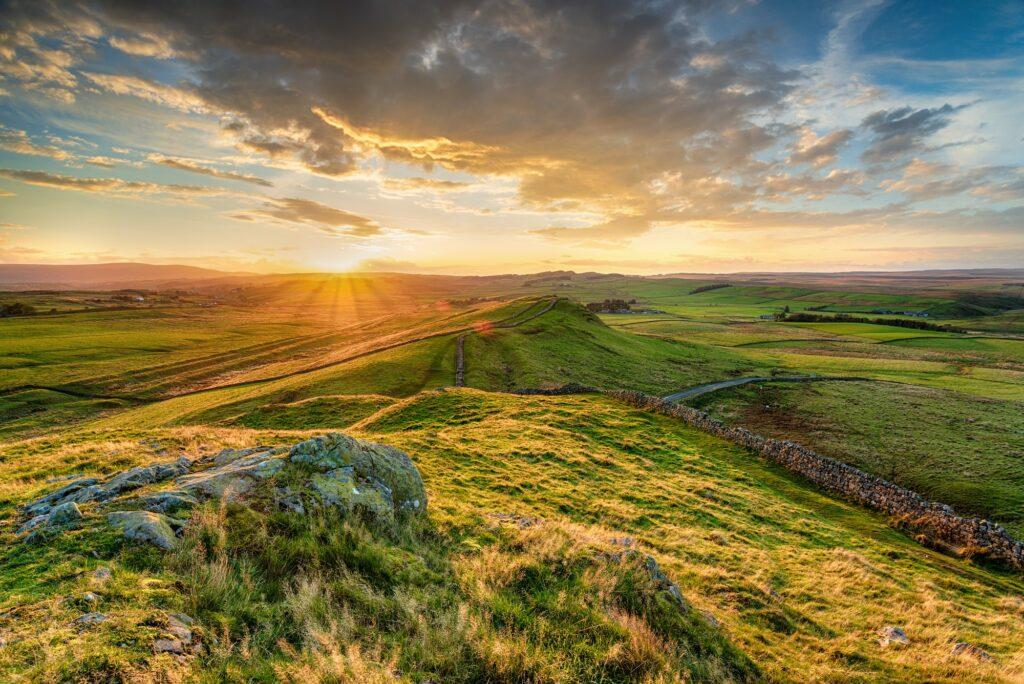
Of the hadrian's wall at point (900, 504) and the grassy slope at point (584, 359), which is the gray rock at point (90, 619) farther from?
the grassy slope at point (584, 359)

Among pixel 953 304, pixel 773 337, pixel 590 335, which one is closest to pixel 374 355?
pixel 590 335

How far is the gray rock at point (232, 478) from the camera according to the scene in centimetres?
975

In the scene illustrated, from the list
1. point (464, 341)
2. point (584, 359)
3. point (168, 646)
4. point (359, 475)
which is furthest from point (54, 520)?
point (584, 359)

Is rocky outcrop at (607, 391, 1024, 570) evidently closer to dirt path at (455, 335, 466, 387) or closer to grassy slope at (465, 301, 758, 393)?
grassy slope at (465, 301, 758, 393)

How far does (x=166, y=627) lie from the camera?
19.5 feet

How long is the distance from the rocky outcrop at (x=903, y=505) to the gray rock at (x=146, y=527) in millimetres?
31604

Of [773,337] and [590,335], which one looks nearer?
[590,335]

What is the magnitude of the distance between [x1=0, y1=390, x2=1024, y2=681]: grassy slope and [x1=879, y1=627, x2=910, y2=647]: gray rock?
27 centimetres

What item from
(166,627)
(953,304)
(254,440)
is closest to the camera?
(166,627)

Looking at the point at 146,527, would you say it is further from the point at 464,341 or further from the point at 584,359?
the point at 584,359

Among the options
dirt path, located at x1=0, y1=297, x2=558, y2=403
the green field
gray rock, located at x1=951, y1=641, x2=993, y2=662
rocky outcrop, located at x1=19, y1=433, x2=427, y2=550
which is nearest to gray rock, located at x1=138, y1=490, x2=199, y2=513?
rocky outcrop, located at x1=19, y1=433, x2=427, y2=550

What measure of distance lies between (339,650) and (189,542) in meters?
4.18

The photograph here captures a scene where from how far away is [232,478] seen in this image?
33.8ft

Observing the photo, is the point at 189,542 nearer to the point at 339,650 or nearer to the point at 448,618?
the point at 339,650
